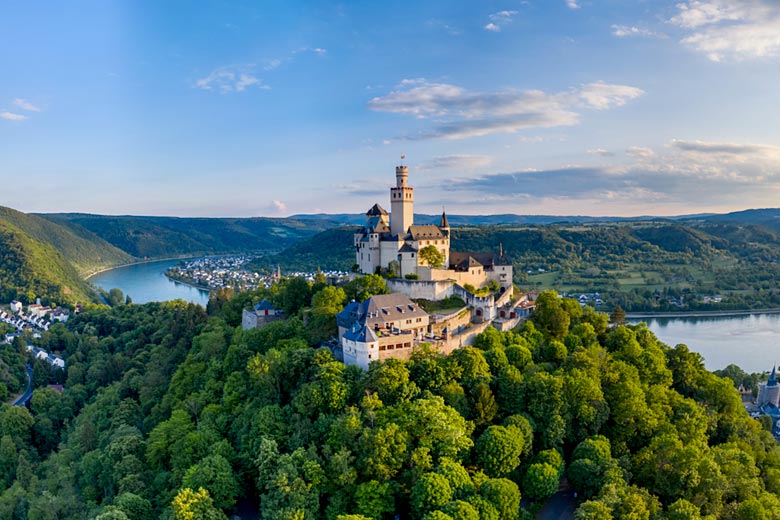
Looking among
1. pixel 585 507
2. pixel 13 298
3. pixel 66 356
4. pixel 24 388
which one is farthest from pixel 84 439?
pixel 13 298

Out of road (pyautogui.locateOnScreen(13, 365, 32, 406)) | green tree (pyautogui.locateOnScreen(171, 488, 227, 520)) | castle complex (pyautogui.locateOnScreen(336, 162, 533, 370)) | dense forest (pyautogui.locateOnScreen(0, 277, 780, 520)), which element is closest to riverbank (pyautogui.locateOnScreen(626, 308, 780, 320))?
dense forest (pyautogui.locateOnScreen(0, 277, 780, 520))

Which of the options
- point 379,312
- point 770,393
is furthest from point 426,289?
point 770,393

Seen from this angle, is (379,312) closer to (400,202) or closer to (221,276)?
(400,202)

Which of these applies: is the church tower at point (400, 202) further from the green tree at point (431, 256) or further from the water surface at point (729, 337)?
the water surface at point (729, 337)

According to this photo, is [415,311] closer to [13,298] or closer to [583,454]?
[583,454]

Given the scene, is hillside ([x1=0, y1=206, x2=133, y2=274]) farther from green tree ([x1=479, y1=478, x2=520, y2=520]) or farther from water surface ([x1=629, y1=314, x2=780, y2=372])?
water surface ([x1=629, y1=314, x2=780, y2=372])

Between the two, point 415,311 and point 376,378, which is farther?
point 415,311
